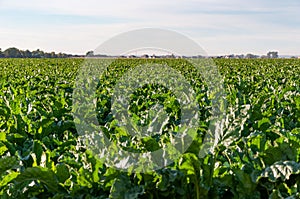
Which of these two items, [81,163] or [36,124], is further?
[36,124]

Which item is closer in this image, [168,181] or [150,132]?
[168,181]

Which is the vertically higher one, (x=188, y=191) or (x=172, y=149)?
(x=172, y=149)

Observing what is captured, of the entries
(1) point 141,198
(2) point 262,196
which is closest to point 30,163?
(1) point 141,198

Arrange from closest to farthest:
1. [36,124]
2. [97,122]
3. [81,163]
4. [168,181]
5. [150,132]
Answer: [168,181]
[81,163]
[150,132]
[36,124]
[97,122]

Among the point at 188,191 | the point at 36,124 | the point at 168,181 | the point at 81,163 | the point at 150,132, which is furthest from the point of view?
the point at 36,124

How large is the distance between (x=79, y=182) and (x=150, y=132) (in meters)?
1.27

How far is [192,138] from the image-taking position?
8.93 feet

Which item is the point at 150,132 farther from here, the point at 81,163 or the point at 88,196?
the point at 88,196

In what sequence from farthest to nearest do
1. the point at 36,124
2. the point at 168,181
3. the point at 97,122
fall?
1. the point at 97,122
2. the point at 36,124
3. the point at 168,181

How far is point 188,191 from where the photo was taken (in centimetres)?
267

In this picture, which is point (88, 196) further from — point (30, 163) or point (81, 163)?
point (30, 163)

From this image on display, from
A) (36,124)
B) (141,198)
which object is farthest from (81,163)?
(36,124)

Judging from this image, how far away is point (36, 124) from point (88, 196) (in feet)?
8.41

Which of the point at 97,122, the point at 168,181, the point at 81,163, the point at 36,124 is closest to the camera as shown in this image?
the point at 168,181
